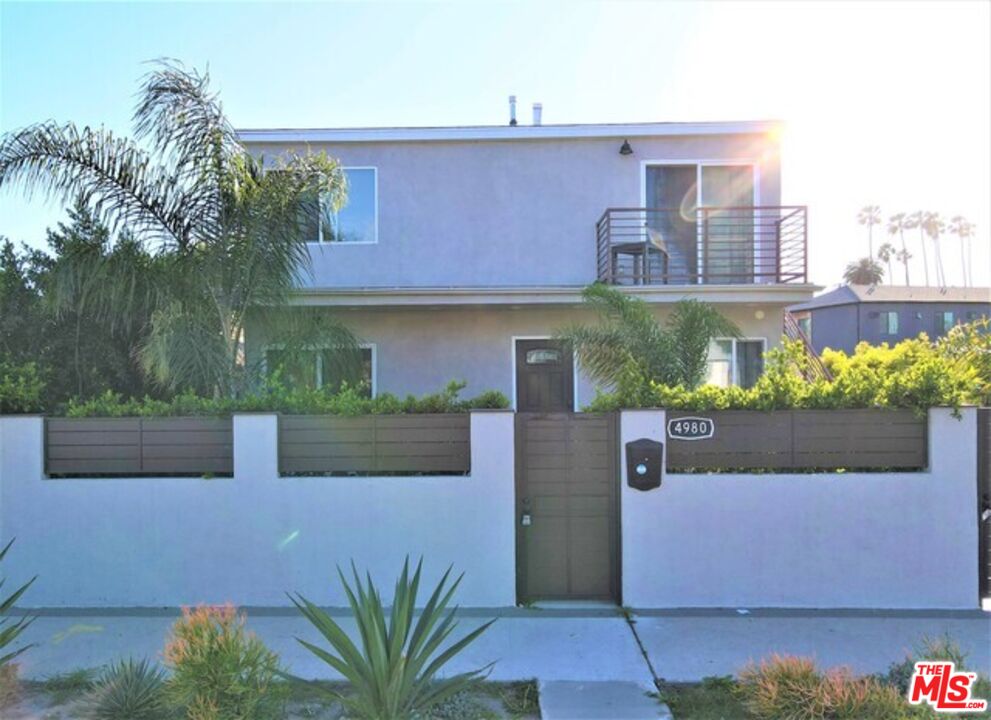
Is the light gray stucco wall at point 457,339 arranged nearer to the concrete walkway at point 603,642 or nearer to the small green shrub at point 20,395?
the small green shrub at point 20,395

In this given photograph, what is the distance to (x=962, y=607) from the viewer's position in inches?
212

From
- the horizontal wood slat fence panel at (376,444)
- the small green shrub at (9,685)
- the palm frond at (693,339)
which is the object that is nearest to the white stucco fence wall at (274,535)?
the horizontal wood slat fence panel at (376,444)

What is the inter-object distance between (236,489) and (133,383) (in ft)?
14.6

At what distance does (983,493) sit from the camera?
17.8ft

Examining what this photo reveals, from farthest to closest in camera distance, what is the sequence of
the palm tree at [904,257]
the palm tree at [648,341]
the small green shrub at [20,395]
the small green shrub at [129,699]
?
1. the palm tree at [904,257]
2. the palm tree at [648,341]
3. the small green shrub at [20,395]
4. the small green shrub at [129,699]

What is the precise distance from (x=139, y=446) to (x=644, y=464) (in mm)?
4349

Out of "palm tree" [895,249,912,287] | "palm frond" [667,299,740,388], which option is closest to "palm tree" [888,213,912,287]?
"palm tree" [895,249,912,287]

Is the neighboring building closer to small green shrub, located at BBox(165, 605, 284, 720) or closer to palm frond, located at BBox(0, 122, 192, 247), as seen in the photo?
palm frond, located at BBox(0, 122, 192, 247)

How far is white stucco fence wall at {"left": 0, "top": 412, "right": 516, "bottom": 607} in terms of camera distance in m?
5.47

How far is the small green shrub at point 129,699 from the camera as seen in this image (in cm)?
352

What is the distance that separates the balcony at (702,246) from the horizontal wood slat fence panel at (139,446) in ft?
19.7

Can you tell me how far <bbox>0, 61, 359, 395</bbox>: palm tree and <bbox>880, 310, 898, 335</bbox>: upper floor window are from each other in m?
34.0

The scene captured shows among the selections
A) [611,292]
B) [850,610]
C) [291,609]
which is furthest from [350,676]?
[611,292]

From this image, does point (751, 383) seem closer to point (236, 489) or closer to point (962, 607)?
point (962, 607)
